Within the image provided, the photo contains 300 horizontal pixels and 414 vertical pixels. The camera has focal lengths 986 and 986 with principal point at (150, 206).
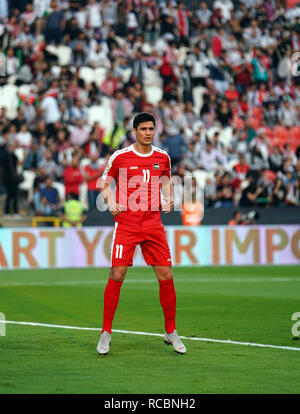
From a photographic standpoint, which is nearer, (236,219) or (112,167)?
(112,167)

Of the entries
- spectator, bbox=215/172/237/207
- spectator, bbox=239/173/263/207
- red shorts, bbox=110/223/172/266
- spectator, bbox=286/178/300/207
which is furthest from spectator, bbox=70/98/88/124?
red shorts, bbox=110/223/172/266

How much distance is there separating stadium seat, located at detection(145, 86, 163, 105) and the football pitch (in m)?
9.99

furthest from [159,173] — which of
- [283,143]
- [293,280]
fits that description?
[283,143]

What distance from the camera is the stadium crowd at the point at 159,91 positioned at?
77.3 feet

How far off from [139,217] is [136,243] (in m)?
0.24

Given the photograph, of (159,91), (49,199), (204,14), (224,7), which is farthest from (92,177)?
(224,7)

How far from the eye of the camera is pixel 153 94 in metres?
27.5

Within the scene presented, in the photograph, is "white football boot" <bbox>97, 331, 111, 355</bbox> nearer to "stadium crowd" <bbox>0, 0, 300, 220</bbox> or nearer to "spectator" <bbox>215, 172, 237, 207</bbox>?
"stadium crowd" <bbox>0, 0, 300, 220</bbox>

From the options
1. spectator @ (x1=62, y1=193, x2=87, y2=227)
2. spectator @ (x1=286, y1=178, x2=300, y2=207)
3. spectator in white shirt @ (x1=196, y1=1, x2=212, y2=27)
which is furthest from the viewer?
spectator in white shirt @ (x1=196, y1=1, x2=212, y2=27)

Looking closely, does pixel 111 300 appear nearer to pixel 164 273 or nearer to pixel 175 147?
pixel 164 273

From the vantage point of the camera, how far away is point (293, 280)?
60.0 feet

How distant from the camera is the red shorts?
29.6 ft

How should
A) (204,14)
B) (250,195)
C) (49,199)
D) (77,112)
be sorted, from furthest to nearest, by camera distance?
1. (204,14)
2. (77,112)
3. (250,195)
4. (49,199)

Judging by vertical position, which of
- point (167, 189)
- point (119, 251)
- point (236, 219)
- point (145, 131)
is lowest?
point (236, 219)
